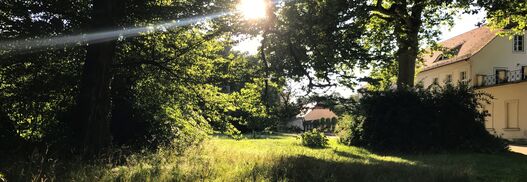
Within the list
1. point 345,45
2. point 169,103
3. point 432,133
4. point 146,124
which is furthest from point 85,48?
point 432,133

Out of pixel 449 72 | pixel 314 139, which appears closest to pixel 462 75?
pixel 449 72

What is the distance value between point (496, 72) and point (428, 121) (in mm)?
23642

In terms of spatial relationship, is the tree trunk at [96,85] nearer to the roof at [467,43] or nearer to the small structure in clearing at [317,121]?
the small structure in clearing at [317,121]

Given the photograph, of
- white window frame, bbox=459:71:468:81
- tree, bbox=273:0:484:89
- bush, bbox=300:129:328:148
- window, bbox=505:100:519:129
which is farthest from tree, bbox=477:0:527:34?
white window frame, bbox=459:71:468:81

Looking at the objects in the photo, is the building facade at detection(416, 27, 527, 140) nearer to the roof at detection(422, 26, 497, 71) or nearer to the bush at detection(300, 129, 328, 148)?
the roof at detection(422, 26, 497, 71)

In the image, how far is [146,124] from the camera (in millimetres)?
17328

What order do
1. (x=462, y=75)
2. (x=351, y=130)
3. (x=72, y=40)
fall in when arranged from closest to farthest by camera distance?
(x=72, y=40), (x=351, y=130), (x=462, y=75)

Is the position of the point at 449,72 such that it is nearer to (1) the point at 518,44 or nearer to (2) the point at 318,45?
(1) the point at 518,44

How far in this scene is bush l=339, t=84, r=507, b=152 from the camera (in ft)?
68.2

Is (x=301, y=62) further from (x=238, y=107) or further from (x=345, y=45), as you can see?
(x=238, y=107)

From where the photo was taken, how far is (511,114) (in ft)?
117

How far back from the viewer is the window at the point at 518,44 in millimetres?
41906

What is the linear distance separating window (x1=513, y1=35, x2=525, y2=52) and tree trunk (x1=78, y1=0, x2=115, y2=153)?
3853 centimetres

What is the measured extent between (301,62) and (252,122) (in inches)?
245
